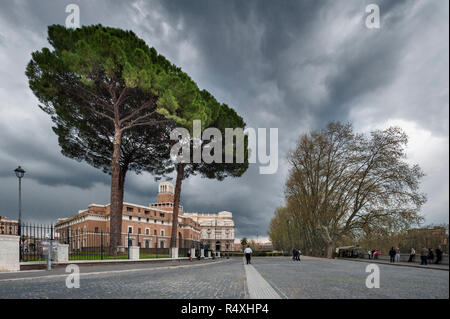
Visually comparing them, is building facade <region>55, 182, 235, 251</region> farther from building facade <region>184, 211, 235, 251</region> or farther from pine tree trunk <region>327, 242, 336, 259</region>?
pine tree trunk <region>327, 242, 336, 259</region>

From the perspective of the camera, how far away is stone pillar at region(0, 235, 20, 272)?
9867 mm

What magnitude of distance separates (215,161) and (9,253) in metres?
18.2

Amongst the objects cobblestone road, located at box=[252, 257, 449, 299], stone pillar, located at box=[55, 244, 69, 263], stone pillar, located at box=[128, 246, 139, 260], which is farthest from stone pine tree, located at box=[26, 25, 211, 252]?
cobblestone road, located at box=[252, 257, 449, 299]

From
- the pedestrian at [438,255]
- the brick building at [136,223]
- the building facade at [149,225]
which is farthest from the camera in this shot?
the brick building at [136,223]

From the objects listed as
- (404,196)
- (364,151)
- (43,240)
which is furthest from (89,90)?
(404,196)

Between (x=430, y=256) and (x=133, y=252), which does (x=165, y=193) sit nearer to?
(x=133, y=252)

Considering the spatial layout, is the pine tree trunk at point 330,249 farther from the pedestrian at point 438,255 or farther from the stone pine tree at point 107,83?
the stone pine tree at point 107,83

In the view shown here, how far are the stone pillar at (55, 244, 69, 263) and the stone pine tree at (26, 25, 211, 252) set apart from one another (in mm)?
4697

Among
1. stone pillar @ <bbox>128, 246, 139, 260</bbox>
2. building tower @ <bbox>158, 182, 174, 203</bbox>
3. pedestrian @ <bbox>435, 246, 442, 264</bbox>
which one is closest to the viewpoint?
pedestrian @ <bbox>435, 246, 442, 264</bbox>

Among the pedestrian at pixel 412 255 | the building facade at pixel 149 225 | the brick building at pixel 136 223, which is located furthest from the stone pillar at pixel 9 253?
the brick building at pixel 136 223

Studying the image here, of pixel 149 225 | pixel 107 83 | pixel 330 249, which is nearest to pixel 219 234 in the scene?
pixel 149 225

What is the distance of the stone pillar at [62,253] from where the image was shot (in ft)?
A: 40.4

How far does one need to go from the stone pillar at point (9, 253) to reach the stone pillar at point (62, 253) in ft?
6.77

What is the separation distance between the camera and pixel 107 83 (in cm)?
1808
